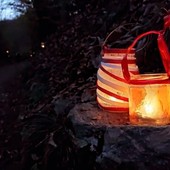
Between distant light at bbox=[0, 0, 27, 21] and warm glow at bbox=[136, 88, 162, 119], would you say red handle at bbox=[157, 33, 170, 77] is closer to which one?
warm glow at bbox=[136, 88, 162, 119]

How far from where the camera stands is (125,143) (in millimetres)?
1661

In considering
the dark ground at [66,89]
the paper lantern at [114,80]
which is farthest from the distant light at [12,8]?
the paper lantern at [114,80]

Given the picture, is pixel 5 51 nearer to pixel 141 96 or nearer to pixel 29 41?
pixel 29 41

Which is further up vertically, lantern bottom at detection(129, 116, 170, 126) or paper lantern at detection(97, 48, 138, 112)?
paper lantern at detection(97, 48, 138, 112)

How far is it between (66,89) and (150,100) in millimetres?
1915

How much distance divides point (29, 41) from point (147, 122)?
757 centimetres

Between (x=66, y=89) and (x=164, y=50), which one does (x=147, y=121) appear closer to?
(x=164, y=50)

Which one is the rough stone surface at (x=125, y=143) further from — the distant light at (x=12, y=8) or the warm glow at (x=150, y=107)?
the distant light at (x=12, y=8)

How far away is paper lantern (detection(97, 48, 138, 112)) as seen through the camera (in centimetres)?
196

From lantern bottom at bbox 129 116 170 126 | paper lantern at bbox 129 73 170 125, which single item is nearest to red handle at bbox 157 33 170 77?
paper lantern at bbox 129 73 170 125

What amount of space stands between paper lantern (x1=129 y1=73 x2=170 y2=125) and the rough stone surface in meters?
0.07

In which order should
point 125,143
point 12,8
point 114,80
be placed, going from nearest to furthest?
point 125,143 → point 114,80 → point 12,8

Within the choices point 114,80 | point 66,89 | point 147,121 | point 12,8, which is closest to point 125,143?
point 147,121

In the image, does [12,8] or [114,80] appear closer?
[114,80]
